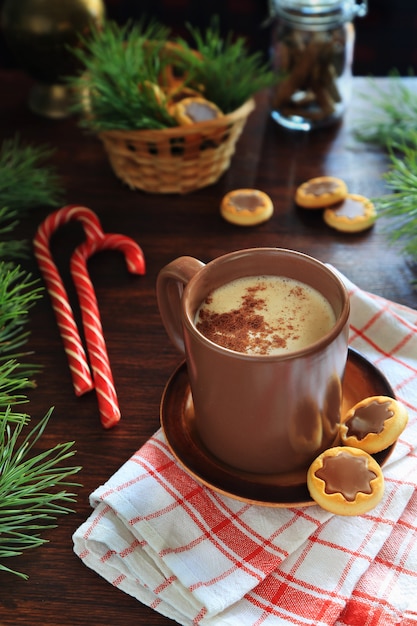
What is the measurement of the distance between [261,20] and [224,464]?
1.94 metres

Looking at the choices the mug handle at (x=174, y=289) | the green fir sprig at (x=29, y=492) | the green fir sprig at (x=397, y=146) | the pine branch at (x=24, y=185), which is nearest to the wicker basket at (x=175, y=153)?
the pine branch at (x=24, y=185)

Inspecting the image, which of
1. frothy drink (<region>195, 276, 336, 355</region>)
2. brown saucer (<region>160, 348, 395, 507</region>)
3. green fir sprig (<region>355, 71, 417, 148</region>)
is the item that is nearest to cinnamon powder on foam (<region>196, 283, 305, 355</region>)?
frothy drink (<region>195, 276, 336, 355</region>)

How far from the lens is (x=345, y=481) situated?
68cm

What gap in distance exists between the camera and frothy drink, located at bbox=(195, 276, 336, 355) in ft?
2.30

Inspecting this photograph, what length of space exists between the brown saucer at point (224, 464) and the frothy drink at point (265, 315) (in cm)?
11

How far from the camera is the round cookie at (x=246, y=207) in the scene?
43.6 inches

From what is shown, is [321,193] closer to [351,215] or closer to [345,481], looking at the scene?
[351,215]

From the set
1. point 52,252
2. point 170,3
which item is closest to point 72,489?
point 52,252

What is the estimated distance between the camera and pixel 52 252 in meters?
1.09

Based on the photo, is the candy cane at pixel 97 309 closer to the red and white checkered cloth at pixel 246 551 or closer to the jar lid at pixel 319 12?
the red and white checkered cloth at pixel 246 551

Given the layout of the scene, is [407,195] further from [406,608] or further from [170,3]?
[170,3]

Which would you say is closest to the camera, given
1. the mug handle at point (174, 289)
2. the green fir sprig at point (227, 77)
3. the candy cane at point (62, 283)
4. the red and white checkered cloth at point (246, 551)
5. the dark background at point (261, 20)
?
the red and white checkered cloth at point (246, 551)

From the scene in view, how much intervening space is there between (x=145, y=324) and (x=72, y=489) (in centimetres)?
27

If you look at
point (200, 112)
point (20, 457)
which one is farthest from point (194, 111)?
point (20, 457)
